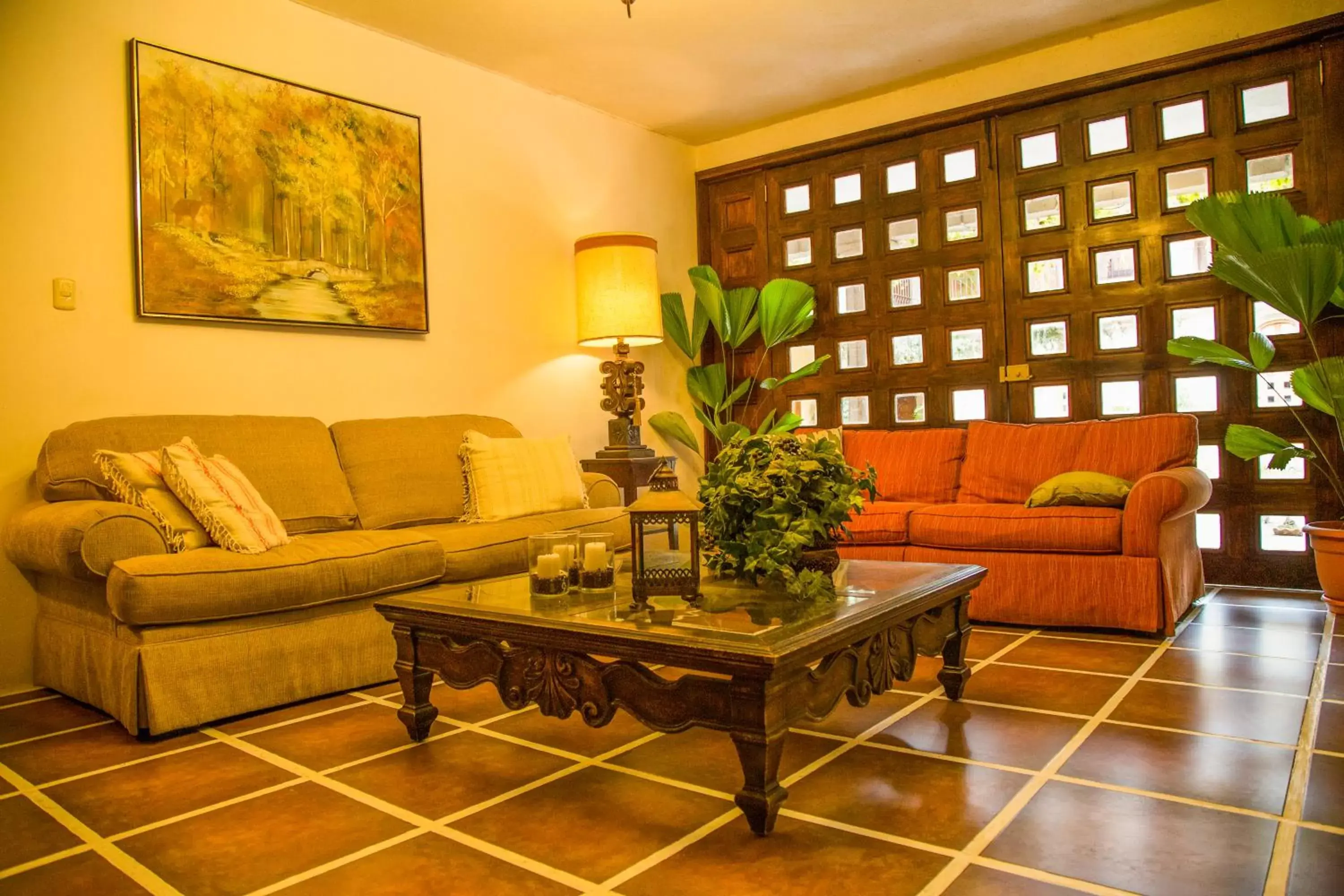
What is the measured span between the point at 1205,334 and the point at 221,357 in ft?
14.3

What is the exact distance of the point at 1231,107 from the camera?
421 cm

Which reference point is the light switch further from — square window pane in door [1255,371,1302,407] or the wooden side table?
square window pane in door [1255,371,1302,407]

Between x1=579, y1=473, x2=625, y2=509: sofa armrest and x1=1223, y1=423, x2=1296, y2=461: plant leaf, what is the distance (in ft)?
8.49

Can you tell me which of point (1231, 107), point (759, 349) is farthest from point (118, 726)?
point (1231, 107)

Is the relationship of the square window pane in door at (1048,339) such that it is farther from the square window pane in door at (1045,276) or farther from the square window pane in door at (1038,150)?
the square window pane in door at (1038,150)

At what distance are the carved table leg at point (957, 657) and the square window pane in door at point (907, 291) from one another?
9.46 feet

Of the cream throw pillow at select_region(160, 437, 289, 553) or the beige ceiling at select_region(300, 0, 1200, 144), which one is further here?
the beige ceiling at select_region(300, 0, 1200, 144)

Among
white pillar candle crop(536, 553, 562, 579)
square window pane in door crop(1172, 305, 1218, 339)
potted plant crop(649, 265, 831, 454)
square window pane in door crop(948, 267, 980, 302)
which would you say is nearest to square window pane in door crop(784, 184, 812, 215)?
potted plant crop(649, 265, 831, 454)

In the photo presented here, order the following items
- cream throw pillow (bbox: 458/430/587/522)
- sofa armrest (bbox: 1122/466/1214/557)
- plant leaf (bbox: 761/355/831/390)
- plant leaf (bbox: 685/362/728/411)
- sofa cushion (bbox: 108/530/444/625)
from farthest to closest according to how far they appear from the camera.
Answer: plant leaf (bbox: 685/362/728/411) < plant leaf (bbox: 761/355/831/390) < cream throw pillow (bbox: 458/430/587/522) < sofa armrest (bbox: 1122/466/1214/557) < sofa cushion (bbox: 108/530/444/625)

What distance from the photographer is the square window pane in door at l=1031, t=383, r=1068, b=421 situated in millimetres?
4688

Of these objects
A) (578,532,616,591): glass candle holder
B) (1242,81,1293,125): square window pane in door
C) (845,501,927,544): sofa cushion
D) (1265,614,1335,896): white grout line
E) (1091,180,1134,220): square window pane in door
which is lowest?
(1265,614,1335,896): white grout line

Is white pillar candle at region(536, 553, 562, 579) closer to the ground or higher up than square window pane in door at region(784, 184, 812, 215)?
closer to the ground

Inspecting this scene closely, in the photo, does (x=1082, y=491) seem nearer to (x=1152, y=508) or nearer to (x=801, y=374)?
(x=1152, y=508)

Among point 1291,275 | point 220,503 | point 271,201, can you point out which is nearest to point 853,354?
point 1291,275
